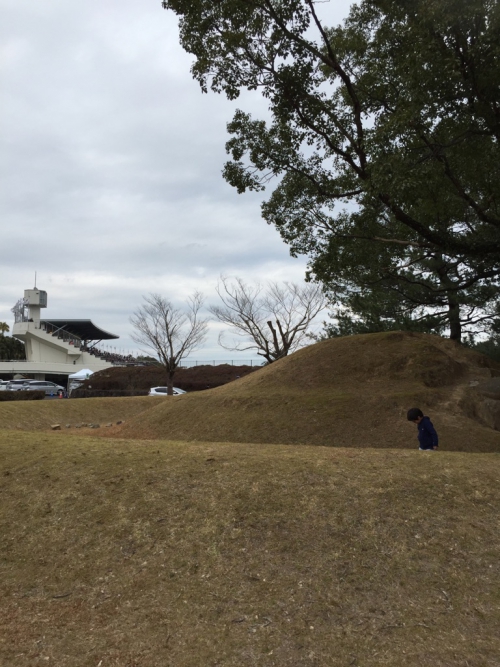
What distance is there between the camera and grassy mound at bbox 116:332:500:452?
10672 millimetres

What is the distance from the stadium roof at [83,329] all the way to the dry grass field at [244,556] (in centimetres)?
4593

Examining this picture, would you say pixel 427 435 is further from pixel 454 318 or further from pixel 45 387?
Answer: pixel 45 387

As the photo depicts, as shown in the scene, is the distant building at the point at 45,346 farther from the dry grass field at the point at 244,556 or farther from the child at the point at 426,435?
the child at the point at 426,435

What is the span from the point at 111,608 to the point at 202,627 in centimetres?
77

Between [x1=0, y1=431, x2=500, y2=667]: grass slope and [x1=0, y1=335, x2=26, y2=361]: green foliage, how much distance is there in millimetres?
65776

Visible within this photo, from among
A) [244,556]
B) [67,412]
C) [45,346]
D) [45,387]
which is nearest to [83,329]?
[45,346]

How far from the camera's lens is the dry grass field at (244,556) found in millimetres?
3453

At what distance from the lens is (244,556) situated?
4418mm

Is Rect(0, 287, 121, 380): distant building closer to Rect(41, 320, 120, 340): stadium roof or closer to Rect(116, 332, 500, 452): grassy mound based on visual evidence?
Result: Rect(41, 320, 120, 340): stadium roof

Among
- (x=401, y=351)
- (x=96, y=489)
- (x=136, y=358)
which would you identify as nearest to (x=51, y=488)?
(x=96, y=489)

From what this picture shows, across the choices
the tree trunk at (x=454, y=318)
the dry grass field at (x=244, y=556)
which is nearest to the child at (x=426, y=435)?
the dry grass field at (x=244, y=556)

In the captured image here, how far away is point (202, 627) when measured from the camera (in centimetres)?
363

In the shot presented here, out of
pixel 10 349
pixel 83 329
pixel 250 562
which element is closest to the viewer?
→ pixel 250 562

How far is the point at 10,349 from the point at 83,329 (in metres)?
20.2
